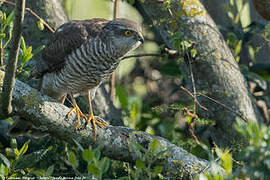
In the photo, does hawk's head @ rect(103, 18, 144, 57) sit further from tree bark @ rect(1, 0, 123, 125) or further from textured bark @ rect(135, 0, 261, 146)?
tree bark @ rect(1, 0, 123, 125)

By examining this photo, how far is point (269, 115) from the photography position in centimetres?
543

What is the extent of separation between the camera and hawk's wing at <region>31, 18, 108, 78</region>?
3.89 meters

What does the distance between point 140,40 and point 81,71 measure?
1.90 ft

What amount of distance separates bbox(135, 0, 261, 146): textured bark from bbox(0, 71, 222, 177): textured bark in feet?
3.09

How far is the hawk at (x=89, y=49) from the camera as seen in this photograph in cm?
387

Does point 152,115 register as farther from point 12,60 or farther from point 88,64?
point 12,60

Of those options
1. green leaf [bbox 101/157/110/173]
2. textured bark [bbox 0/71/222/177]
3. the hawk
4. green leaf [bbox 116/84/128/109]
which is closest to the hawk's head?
the hawk

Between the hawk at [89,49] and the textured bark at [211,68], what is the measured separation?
0.43 meters

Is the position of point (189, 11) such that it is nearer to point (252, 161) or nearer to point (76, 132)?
point (76, 132)

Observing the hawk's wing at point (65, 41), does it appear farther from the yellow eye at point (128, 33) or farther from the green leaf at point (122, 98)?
the green leaf at point (122, 98)

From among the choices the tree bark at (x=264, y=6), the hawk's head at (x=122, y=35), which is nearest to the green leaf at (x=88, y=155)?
the hawk's head at (x=122, y=35)

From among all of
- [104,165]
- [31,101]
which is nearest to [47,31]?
[31,101]

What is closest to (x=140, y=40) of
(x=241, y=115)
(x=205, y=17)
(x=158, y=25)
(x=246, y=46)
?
(x=158, y=25)

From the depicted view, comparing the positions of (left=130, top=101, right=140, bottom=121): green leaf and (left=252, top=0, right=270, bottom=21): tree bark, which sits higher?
(left=252, top=0, right=270, bottom=21): tree bark
